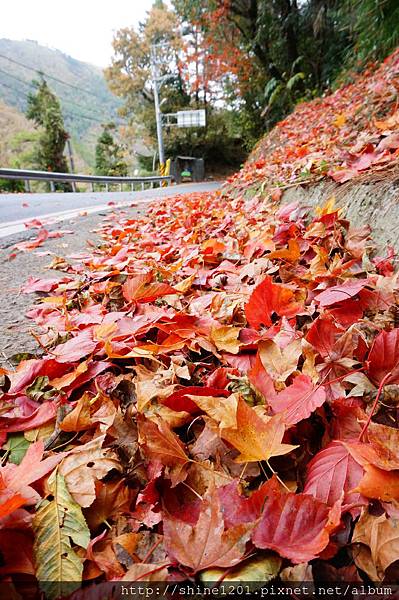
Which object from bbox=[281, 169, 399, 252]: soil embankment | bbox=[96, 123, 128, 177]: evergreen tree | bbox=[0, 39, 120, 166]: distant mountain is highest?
bbox=[0, 39, 120, 166]: distant mountain

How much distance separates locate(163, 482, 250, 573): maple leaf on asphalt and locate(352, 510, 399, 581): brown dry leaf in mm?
150

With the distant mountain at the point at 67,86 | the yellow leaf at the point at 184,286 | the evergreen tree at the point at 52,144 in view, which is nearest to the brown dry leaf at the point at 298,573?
the yellow leaf at the point at 184,286

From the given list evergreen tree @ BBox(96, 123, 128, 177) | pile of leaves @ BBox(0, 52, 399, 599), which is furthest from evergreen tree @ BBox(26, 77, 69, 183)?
pile of leaves @ BBox(0, 52, 399, 599)

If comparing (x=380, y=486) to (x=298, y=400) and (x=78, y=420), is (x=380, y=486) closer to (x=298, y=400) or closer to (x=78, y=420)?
(x=298, y=400)

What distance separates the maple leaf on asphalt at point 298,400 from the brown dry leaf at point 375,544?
17cm

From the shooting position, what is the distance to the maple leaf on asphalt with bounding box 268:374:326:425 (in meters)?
0.61

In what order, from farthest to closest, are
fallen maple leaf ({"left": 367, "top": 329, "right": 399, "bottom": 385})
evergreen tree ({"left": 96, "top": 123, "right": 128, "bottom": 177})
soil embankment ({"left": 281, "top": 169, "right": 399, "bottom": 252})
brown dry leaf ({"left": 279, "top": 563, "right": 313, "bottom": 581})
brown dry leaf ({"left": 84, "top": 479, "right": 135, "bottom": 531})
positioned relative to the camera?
evergreen tree ({"left": 96, "top": 123, "right": 128, "bottom": 177}), soil embankment ({"left": 281, "top": 169, "right": 399, "bottom": 252}), fallen maple leaf ({"left": 367, "top": 329, "right": 399, "bottom": 385}), brown dry leaf ({"left": 84, "top": 479, "right": 135, "bottom": 531}), brown dry leaf ({"left": 279, "top": 563, "right": 313, "bottom": 581})

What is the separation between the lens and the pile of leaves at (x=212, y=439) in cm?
47

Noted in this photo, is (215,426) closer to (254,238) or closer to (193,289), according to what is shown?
(193,289)

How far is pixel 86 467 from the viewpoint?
1.99 feet

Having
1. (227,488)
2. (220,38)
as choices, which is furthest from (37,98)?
(227,488)

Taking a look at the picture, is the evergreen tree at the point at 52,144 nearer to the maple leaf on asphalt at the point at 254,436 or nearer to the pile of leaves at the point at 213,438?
the pile of leaves at the point at 213,438

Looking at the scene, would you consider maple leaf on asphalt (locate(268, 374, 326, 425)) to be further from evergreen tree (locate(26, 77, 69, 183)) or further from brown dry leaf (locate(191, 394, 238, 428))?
evergreen tree (locate(26, 77, 69, 183))

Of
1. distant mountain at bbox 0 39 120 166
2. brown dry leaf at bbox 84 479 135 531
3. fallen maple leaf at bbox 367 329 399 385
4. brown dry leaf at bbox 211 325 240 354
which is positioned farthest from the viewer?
distant mountain at bbox 0 39 120 166
